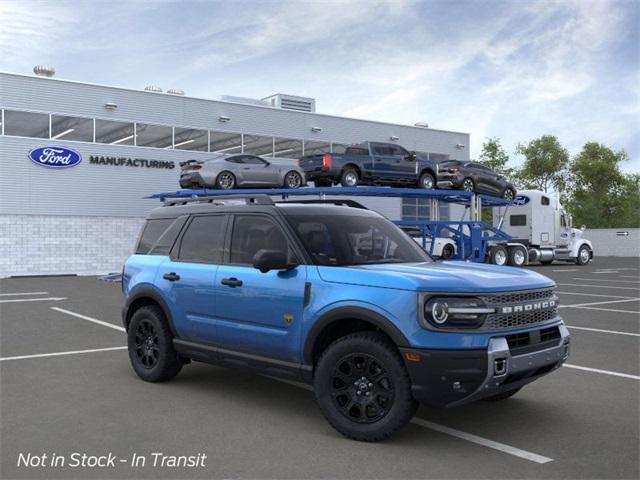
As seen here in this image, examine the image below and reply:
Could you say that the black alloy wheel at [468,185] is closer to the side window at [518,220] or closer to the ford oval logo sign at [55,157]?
the side window at [518,220]

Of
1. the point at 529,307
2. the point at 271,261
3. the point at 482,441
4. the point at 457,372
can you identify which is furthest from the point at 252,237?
the point at 482,441

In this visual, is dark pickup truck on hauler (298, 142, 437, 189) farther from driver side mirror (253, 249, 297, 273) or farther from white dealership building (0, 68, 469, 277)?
driver side mirror (253, 249, 297, 273)

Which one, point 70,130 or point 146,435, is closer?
point 146,435

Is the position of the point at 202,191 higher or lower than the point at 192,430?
higher

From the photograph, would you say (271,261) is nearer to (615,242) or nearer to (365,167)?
(365,167)

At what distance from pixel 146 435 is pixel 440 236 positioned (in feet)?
72.3

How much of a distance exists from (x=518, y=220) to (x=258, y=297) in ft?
94.4

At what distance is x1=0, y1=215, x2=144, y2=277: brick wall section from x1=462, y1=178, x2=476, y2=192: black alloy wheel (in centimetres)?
1447

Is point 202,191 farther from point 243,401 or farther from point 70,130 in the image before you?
point 243,401

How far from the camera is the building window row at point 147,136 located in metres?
27.2

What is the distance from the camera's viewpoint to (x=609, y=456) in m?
4.50

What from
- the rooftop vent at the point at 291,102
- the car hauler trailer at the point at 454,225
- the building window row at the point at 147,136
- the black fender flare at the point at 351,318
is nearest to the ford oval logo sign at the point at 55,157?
the building window row at the point at 147,136

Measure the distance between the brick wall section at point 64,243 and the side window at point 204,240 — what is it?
22.9 m

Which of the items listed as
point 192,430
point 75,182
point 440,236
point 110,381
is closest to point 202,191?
point 75,182
